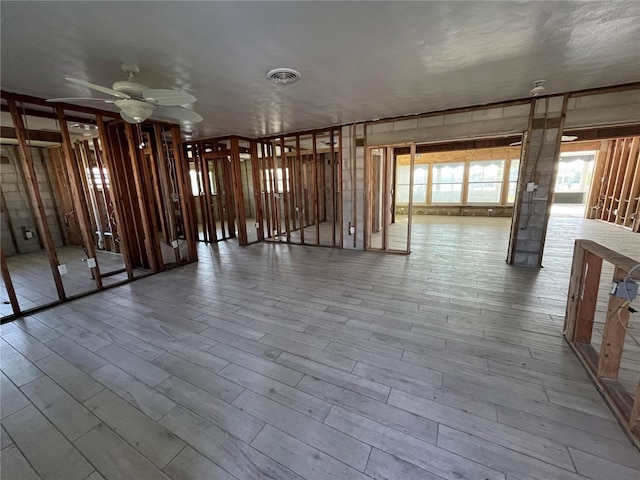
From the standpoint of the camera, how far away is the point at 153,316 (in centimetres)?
287

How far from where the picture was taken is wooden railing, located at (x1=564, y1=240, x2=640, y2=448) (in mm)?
1509

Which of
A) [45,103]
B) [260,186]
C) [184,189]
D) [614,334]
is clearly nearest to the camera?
[614,334]

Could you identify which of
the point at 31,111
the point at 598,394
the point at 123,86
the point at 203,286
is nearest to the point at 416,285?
the point at 598,394

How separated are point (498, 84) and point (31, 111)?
18.9ft

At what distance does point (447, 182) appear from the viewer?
34.7 ft

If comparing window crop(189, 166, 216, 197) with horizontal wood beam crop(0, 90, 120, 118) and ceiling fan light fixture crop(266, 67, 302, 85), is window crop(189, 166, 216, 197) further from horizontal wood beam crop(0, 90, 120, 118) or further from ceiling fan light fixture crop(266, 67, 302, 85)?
ceiling fan light fixture crop(266, 67, 302, 85)

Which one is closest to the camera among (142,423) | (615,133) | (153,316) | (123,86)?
(142,423)

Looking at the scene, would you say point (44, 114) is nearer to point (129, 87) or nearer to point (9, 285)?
point (9, 285)

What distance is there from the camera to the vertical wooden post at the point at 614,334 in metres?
1.60

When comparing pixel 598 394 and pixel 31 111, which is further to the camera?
pixel 31 111

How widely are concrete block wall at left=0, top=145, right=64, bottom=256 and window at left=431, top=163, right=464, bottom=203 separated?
12.0 m

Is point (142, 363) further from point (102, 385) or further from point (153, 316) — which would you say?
point (153, 316)

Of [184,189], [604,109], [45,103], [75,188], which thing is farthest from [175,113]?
[604,109]

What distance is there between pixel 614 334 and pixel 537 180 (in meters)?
3.00
